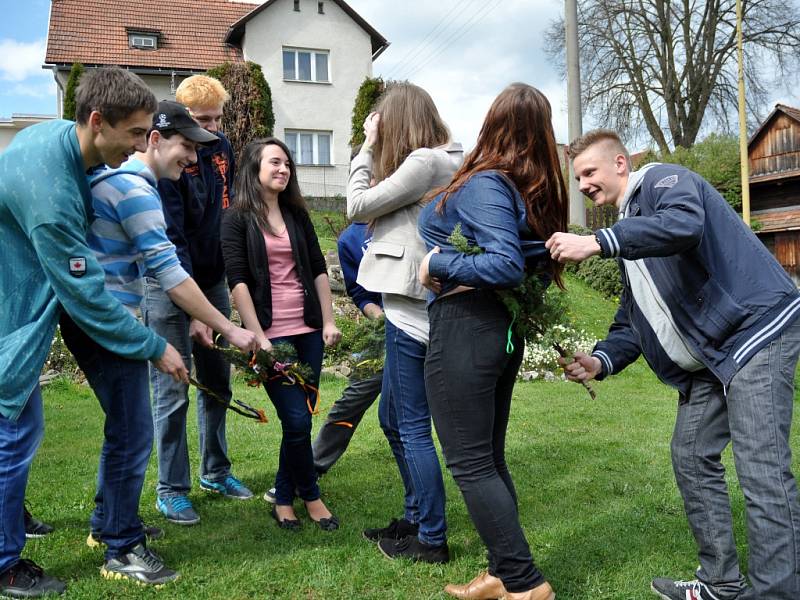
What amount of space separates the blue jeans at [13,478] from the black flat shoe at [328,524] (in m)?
1.55

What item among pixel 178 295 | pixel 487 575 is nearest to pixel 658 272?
pixel 487 575

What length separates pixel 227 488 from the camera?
4809mm

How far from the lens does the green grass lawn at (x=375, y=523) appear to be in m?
3.40

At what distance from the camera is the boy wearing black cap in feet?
10.8

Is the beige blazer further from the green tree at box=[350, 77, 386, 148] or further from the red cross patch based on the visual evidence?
the green tree at box=[350, 77, 386, 148]

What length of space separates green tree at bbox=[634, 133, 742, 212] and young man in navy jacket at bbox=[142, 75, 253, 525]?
25776 mm

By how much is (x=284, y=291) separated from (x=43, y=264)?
1.44 metres

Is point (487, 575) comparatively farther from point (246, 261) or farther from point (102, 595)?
point (246, 261)

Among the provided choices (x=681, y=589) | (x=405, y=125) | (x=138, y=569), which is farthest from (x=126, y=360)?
(x=681, y=589)

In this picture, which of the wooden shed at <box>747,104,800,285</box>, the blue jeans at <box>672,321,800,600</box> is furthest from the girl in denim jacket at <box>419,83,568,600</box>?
the wooden shed at <box>747,104,800,285</box>

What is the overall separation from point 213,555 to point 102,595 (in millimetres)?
616

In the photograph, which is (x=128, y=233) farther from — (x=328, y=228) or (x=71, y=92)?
(x=71, y=92)

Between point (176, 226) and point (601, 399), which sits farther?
point (601, 399)

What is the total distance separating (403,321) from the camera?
→ 3523mm
